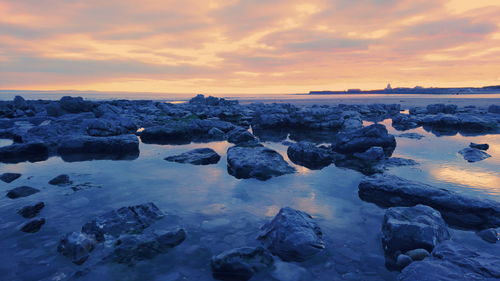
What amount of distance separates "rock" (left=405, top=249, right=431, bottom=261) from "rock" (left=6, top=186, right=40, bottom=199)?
6849mm

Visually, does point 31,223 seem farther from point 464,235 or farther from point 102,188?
point 464,235

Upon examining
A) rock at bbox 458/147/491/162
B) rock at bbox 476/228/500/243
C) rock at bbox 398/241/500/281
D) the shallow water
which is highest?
rock at bbox 398/241/500/281

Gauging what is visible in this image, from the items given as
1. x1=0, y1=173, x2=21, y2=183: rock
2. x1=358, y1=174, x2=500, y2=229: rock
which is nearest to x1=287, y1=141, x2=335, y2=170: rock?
x1=358, y1=174, x2=500, y2=229: rock

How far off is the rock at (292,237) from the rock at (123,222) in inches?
71.8

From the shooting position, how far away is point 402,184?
214 inches

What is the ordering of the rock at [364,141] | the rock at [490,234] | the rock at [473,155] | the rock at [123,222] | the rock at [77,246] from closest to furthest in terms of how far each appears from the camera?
the rock at [77,246], the rock at [490,234], the rock at [123,222], the rock at [473,155], the rock at [364,141]

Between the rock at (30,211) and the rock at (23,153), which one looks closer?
the rock at (30,211)

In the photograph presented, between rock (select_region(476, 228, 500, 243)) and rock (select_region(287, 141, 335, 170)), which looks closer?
rock (select_region(476, 228, 500, 243))

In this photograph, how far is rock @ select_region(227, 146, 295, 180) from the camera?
277 inches

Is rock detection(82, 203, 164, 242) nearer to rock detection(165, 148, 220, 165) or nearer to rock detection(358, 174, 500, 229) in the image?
rock detection(165, 148, 220, 165)

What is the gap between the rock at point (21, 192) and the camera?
552 cm

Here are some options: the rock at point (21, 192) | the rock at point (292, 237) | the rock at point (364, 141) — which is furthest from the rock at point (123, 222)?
the rock at point (364, 141)

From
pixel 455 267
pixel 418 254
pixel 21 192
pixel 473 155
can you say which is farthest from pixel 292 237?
pixel 473 155

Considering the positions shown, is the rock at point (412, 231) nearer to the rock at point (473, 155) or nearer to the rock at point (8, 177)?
the rock at point (473, 155)
